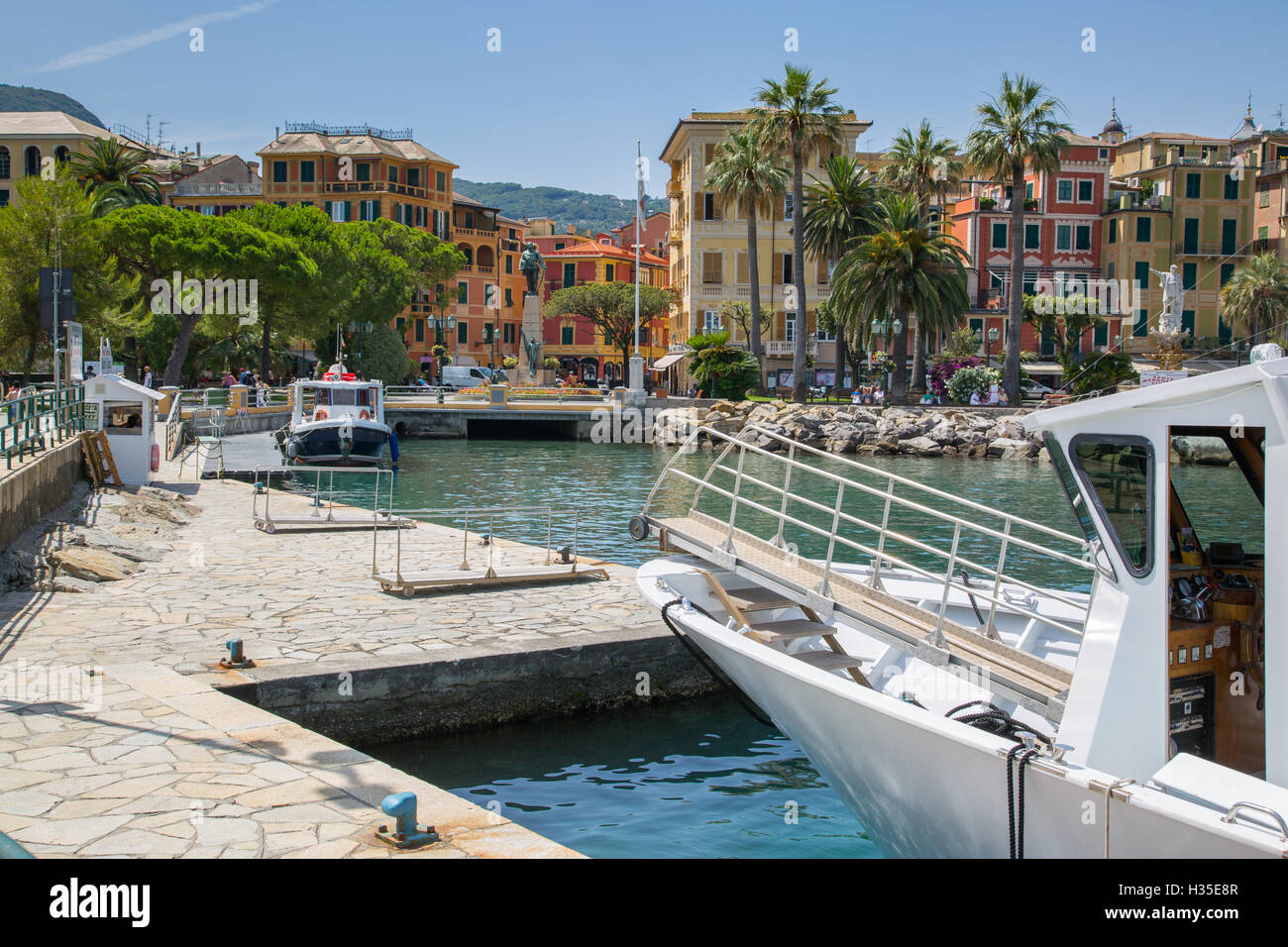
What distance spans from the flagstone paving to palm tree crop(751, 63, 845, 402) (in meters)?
39.2

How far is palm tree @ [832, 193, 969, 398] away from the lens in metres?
49.9

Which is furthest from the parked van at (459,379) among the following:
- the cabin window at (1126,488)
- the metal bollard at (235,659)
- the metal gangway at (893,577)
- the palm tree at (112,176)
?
the cabin window at (1126,488)

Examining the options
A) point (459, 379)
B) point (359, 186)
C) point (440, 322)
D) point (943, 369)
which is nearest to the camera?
point (943, 369)

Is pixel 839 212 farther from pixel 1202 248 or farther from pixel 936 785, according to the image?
pixel 936 785

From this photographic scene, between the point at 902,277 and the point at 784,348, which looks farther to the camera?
the point at 784,348

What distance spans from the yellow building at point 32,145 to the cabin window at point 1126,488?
81577mm

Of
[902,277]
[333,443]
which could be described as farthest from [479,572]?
[902,277]

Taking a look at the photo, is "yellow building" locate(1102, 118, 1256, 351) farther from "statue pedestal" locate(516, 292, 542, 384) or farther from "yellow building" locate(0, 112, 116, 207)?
"yellow building" locate(0, 112, 116, 207)

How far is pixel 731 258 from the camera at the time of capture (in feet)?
225

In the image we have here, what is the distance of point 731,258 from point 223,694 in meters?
62.4

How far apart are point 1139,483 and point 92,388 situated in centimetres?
1939

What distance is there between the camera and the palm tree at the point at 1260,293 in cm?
5612

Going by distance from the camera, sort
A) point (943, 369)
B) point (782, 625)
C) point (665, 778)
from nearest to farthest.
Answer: point (782, 625)
point (665, 778)
point (943, 369)
